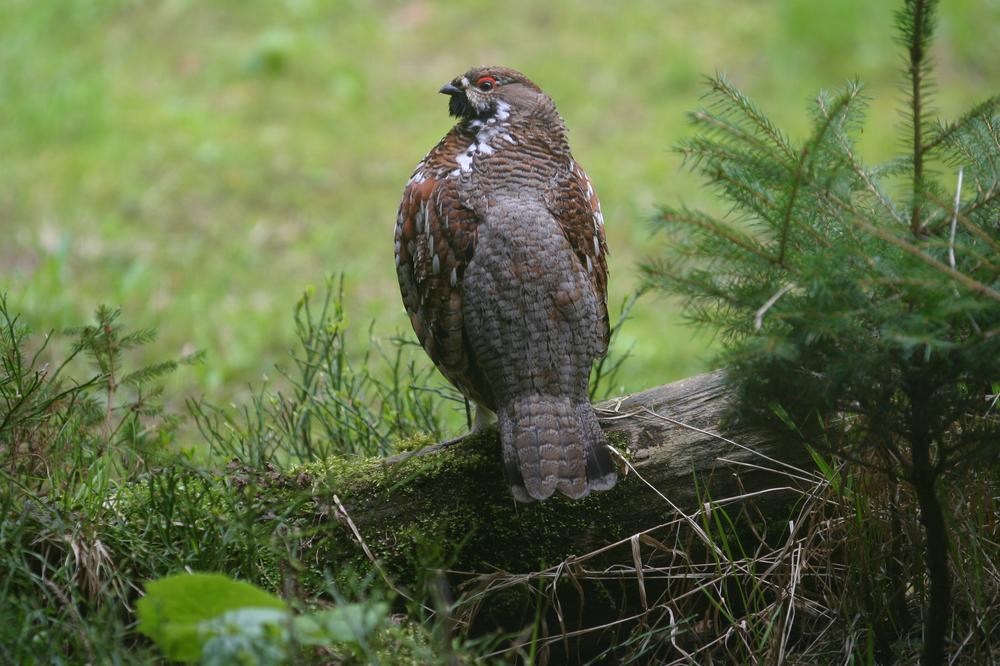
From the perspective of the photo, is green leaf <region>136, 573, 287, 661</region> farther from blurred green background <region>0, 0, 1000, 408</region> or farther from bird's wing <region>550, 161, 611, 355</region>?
blurred green background <region>0, 0, 1000, 408</region>

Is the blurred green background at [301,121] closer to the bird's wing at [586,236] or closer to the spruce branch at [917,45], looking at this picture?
the bird's wing at [586,236]

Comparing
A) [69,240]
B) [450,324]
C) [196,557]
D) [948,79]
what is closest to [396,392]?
[450,324]

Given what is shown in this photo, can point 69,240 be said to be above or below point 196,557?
above

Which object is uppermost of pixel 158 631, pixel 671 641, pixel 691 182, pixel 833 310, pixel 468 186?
pixel 691 182

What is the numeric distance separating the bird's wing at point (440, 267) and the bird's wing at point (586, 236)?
333mm

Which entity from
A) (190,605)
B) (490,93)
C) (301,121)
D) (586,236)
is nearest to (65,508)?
(190,605)

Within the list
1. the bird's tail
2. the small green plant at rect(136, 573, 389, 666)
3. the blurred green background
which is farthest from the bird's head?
the blurred green background

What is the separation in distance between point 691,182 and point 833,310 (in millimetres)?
6661

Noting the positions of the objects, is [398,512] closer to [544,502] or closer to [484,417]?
[544,502]

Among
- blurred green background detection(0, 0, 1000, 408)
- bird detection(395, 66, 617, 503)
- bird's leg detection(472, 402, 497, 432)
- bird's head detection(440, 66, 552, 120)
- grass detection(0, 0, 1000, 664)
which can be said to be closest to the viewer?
grass detection(0, 0, 1000, 664)

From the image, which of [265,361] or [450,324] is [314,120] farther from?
[450,324]

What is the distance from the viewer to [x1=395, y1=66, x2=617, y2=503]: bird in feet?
10.8

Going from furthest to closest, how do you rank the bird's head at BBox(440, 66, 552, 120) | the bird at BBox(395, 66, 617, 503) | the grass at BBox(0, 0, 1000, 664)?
1. the bird's head at BBox(440, 66, 552, 120)
2. the bird at BBox(395, 66, 617, 503)
3. the grass at BBox(0, 0, 1000, 664)

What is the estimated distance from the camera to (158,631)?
239 cm
